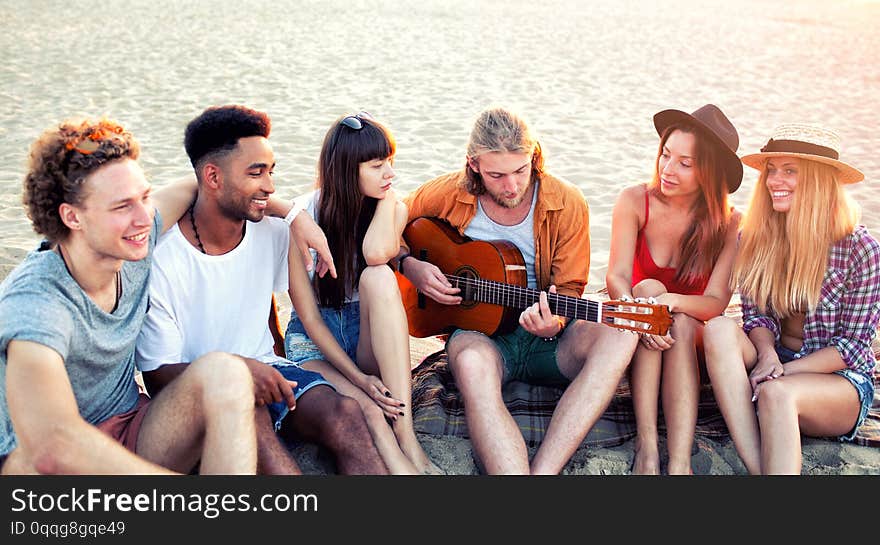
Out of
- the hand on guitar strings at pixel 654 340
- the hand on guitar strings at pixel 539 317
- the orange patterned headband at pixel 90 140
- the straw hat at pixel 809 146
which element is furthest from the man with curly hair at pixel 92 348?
the straw hat at pixel 809 146

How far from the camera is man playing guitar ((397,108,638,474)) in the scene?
3.46 m

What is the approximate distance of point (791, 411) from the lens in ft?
11.0

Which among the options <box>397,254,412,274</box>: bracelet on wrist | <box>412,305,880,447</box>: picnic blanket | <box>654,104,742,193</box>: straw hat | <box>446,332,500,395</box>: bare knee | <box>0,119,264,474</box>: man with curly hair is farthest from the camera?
<box>397,254,412,274</box>: bracelet on wrist

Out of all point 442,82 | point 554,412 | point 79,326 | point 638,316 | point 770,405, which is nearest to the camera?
point 79,326

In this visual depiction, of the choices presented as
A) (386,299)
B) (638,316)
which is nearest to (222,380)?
(386,299)

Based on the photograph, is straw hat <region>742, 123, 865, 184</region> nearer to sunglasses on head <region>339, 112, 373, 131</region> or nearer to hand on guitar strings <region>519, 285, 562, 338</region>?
hand on guitar strings <region>519, 285, 562, 338</region>

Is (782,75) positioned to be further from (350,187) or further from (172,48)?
(350,187)

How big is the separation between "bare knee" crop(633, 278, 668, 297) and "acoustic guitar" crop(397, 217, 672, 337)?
0.35m

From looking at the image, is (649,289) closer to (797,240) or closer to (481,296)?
(797,240)

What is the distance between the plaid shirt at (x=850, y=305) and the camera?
353 centimetres

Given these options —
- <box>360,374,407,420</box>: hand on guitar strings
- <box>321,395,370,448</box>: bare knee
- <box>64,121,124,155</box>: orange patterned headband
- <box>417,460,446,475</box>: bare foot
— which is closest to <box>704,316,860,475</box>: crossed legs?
<box>417,460,446,475</box>: bare foot

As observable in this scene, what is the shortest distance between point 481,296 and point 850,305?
1529 millimetres

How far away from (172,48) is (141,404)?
34.1 feet

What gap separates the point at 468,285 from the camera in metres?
4.05
